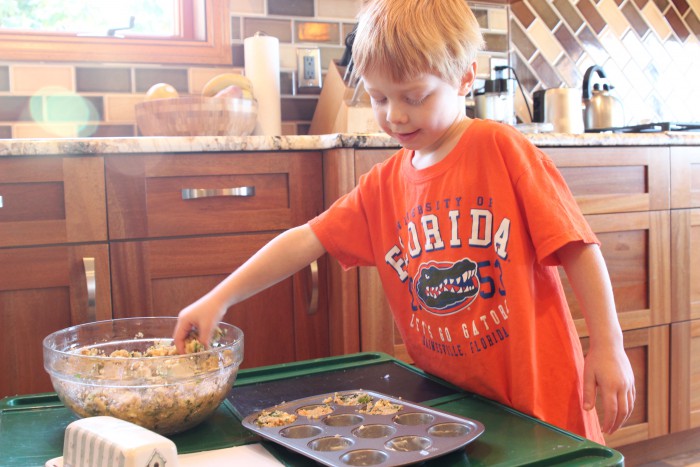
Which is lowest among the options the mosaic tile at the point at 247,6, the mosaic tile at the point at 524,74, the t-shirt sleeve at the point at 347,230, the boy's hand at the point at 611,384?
the boy's hand at the point at 611,384

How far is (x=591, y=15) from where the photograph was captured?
2.92 m

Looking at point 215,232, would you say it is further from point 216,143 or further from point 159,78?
point 159,78

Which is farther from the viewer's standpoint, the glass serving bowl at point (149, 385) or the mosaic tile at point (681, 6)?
the mosaic tile at point (681, 6)

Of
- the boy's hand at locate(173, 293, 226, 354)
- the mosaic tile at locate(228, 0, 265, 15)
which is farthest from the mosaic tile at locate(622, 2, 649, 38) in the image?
the boy's hand at locate(173, 293, 226, 354)

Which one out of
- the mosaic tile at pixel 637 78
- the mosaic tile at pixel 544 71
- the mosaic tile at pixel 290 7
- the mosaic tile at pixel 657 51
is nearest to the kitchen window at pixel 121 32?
the mosaic tile at pixel 290 7

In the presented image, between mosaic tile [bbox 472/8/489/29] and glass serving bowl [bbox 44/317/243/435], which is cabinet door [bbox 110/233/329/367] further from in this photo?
mosaic tile [bbox 472/8/489/29]

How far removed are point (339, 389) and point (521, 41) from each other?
225 centimetres

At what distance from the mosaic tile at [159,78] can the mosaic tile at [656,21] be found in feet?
6.41

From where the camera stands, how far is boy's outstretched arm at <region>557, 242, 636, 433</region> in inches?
35.6

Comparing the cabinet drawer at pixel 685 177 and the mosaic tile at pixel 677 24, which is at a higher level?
the mosaic tile at pixel 677 24

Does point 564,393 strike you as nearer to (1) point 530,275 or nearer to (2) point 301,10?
(1) point 530,275

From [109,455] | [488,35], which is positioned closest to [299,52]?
[488,35]

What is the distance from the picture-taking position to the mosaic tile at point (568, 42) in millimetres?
2869

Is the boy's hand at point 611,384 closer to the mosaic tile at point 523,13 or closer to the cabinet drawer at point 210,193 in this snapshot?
the cabinet drawer at point 210,193
